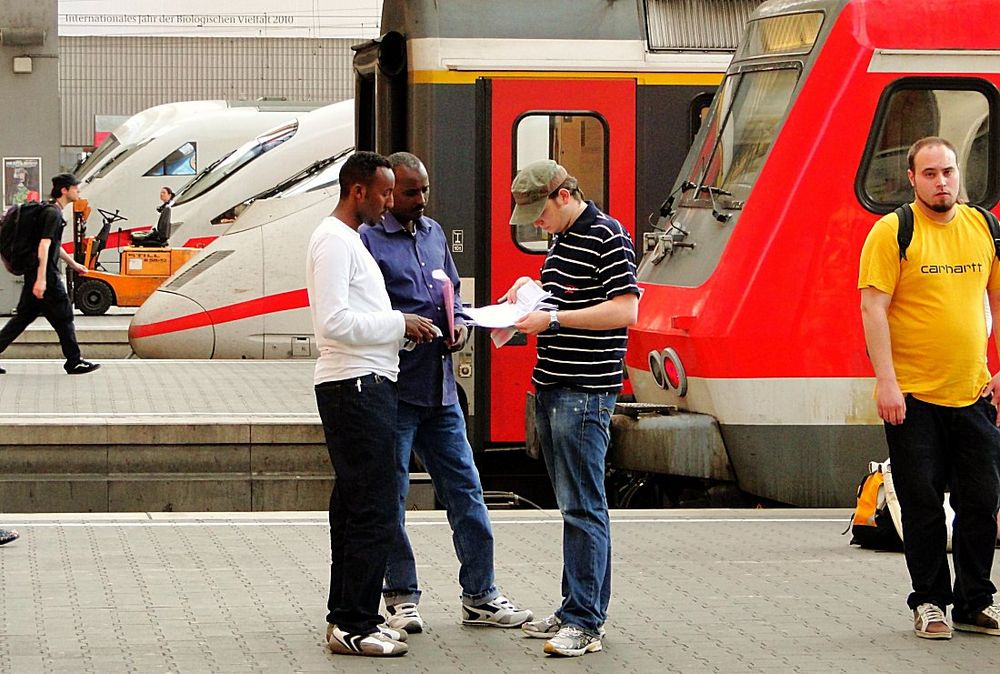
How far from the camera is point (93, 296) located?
2347 cm

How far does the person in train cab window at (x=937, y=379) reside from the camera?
612cm

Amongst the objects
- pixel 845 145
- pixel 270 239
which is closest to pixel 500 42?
pixel 845 145

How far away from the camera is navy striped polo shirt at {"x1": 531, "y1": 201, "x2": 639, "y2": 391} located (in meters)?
5.87

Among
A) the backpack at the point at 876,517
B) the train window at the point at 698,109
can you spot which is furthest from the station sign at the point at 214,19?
the backpack at the point at 876,517

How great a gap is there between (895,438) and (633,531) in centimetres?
231

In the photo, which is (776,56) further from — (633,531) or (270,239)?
(270,239)

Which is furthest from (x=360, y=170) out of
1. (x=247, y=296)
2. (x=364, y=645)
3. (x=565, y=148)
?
(x=247, y=296)

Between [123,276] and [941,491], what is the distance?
59.3 feet

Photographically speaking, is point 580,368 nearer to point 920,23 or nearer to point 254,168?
point 920,23

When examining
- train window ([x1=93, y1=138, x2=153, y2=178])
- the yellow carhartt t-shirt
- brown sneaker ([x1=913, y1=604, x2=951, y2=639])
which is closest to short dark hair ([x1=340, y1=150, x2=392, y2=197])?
the yellow carhartt t-shirt

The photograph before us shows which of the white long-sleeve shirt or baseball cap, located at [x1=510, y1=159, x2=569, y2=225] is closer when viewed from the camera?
the white long-sleeve shirt

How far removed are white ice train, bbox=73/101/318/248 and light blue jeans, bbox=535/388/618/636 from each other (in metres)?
21.6

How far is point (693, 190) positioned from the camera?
31.3 feet

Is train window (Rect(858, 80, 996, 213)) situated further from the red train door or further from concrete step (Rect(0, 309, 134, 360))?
concrete step (Rect(0, 309, 134, 360))
